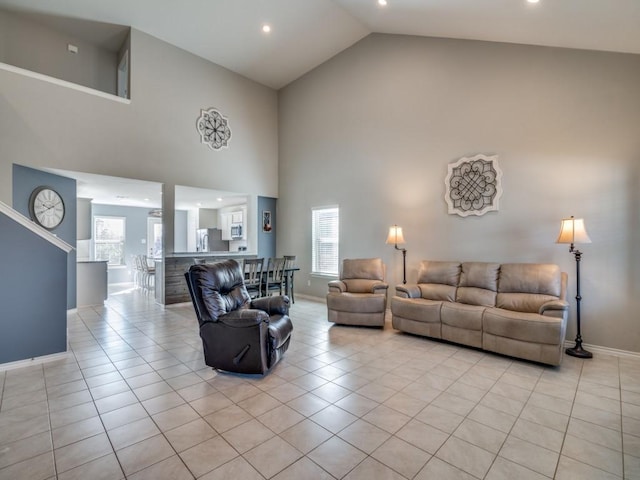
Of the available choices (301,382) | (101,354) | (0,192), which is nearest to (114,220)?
(0,192)

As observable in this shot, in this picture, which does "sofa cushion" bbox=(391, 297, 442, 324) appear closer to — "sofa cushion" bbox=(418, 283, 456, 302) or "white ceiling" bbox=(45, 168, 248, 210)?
"sofa cushion" bbox=(418, 283, 456, 302)

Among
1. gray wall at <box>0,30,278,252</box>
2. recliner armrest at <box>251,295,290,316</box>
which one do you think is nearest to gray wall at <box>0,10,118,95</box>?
gray wall at <box>0,30,278,252</box>

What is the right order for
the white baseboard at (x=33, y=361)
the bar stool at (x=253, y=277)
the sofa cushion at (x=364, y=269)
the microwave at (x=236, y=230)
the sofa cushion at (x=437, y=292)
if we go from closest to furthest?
1. the white baseboard at (x=33, y=361)
2. the sofa cushion at (x=437, y=292)
3. the sofa cushion at (x=364, y=269)
4. the bar stool at (x=253, y=277)
5. the microwave at (x=236, y=230)

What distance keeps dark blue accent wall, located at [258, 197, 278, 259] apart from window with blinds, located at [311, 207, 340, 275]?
136cm

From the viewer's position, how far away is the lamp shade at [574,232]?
11.4 feet

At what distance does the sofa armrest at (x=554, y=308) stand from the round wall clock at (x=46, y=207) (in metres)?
7.42

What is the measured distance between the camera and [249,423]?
226cm

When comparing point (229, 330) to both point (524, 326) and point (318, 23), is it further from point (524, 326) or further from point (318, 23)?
point (318, 23)

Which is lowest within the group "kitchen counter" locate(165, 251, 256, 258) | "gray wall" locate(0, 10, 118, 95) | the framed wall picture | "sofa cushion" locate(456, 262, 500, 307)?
"sofa cushion" locate(456, 262, 500, 307)

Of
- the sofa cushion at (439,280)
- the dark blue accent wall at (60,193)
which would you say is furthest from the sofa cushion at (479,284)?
the dark blue accent wall at (60,193)

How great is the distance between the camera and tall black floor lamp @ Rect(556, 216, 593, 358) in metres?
3.48

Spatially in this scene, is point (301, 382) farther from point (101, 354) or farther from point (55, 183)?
point (55, 183)

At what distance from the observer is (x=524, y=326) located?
3332 mm

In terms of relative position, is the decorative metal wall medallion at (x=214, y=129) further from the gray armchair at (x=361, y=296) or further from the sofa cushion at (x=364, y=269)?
the gray armchair at (x=361, y=296)
